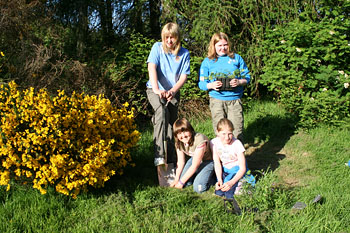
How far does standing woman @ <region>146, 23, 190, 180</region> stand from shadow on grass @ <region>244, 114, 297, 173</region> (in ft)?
4.45

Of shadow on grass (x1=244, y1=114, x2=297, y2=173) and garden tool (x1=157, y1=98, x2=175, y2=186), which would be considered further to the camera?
shadow on grass (x1=244, y1=114, x2=297, y2=173)

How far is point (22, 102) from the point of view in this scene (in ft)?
10.3

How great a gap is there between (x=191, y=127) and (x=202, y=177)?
553 millimetres

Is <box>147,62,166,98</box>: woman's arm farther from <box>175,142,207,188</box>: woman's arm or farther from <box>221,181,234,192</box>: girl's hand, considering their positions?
<box>221,181,234,192</box>: girl's hand

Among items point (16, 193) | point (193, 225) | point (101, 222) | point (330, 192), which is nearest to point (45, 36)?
point (16, 193)

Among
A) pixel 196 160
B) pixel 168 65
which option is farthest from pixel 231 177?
pixel 168 65

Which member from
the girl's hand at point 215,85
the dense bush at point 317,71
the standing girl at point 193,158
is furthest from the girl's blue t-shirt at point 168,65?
the dense bush at point 317,71

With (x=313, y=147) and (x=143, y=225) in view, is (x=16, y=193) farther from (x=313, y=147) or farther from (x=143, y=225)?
(x=313, y=147)

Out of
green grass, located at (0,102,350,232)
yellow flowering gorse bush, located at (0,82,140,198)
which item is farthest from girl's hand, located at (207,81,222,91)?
yellow flowering gorse bush, located at (0,82,140,198)

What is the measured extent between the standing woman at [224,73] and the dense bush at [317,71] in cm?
142

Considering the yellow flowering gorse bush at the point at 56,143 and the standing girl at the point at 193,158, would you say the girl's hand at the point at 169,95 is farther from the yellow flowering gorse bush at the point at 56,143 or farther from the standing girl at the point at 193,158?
the yellow flowering gorse bush at the point at 56,143

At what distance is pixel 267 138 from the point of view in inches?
214

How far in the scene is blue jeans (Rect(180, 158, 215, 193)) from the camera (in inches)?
141

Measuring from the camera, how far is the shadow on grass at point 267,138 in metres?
4.62
